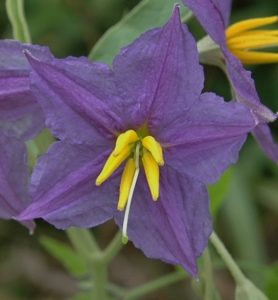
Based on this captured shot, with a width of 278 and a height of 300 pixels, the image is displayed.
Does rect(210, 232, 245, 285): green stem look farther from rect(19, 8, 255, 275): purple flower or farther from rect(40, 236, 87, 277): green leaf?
rect(40, 236, 87, 277): green leaf

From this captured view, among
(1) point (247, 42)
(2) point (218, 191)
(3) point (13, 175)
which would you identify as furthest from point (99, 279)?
(1) point (247, 42)

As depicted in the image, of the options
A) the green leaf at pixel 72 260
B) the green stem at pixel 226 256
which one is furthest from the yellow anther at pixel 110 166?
the green leaf at pixel 72 260

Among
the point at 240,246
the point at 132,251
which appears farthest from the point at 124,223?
the point at 132,251

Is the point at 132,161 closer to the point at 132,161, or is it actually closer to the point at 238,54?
the point at 132,161

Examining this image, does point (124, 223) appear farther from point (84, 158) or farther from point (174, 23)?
point (174, 23)

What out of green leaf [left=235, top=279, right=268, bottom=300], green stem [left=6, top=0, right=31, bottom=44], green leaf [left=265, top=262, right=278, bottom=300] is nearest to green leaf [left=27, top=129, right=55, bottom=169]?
green stem [left=6, top=0, right=31, bottom=44]

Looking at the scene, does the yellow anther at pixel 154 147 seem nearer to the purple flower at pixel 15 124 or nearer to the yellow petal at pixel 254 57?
the purple flower at pixel 15 124
